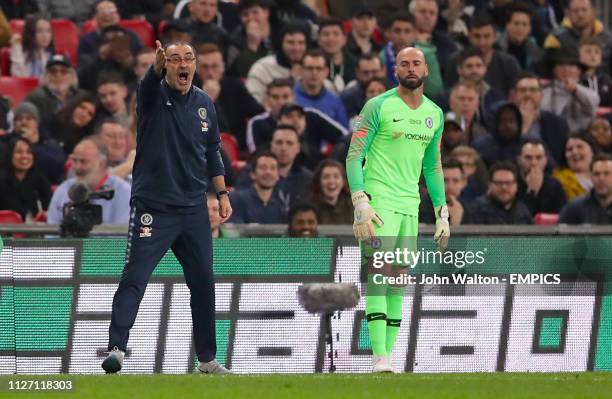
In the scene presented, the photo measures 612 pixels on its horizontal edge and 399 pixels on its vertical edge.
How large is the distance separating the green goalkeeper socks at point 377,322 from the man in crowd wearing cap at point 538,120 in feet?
22.9

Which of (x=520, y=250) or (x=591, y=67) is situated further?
(x=591, y=67)

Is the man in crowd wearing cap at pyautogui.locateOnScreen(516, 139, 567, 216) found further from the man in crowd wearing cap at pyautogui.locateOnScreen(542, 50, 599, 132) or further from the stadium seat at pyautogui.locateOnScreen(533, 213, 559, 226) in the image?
the man in crowd wearing cap at pyautogui.locateOnScreen(542, 50, 599, 132)

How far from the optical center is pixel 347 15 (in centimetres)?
2077

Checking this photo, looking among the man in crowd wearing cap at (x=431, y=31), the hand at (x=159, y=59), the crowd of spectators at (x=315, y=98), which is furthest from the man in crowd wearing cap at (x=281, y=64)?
the hand at (x=159, y=59)

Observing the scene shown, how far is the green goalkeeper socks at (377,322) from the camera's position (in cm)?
1117

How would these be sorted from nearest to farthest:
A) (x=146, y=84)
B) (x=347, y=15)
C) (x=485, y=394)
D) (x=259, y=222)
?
(x=485, y=394)
(x=146, y=84)
(x=259, y=222)
(x=347, y=15)

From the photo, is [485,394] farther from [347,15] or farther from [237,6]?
[347,15]

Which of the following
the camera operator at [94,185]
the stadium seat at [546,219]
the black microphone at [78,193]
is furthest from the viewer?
the stadium seat at [546,219]

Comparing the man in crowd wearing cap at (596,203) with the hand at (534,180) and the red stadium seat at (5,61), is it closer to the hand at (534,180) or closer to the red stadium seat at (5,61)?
the hand at (534,180)

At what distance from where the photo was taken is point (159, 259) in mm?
10695

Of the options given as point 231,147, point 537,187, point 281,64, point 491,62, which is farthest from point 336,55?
point 537,187

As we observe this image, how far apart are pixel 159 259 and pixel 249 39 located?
8.07 metres

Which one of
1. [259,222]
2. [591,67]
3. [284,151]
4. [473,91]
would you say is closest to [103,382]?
[259,222]

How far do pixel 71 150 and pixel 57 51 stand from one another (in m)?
2.58
